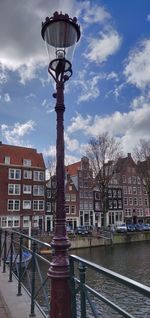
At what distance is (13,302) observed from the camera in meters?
5.08

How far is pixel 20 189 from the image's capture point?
46.2 m

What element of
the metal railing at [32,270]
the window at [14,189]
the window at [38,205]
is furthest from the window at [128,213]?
the metal railing at [32,270]

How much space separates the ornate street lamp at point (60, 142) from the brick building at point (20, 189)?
41440 millimetres

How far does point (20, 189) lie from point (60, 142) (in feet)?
143

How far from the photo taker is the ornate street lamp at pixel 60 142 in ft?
10.7

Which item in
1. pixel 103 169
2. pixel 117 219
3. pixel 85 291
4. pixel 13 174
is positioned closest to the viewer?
pixel 85 291

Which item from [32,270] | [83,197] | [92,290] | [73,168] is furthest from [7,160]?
[92,290]

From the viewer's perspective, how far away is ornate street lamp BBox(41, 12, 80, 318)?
10.7ft

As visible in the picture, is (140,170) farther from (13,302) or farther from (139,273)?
(13,302)

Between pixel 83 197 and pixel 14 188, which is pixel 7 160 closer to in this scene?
pixel 14 188

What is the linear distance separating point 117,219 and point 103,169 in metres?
18.9

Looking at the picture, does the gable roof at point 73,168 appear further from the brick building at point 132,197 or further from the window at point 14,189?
the window at point 14,189

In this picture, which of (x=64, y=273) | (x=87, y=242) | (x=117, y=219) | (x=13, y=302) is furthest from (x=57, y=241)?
(x=117, y=219)

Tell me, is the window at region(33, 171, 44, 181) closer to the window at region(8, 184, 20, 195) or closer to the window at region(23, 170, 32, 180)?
the window at region(23, 170, 32, 180)
